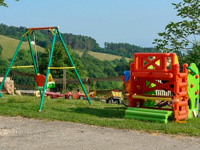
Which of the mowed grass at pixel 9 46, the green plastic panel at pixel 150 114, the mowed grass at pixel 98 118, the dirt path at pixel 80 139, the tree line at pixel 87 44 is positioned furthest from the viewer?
the tree line at pixel 87 44

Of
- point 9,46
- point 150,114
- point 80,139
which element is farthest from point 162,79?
point 9,46

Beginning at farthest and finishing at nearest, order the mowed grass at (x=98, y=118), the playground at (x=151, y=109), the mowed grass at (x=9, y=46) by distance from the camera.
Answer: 1. the mowed grass at (x=9, y=46)
2. the playground at (x=151, y=109)
3. the mowed grass at (x=98, y=118)

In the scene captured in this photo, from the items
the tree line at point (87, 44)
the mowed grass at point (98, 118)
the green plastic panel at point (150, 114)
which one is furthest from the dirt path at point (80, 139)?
the tree line at point (87, 44)

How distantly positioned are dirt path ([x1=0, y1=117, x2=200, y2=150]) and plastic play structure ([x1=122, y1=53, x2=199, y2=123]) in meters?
1.47

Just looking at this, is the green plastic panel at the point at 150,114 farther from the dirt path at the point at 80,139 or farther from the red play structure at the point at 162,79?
the dirt path at the point at 80,139

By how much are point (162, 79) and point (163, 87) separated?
295mm

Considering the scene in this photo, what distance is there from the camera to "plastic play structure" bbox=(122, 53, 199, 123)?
8.20m

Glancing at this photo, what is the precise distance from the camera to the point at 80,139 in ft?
20.4

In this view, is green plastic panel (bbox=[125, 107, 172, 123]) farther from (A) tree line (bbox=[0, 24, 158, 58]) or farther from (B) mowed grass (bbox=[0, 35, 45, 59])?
(A) tree line (bbox=[0, 24, 158, 58])

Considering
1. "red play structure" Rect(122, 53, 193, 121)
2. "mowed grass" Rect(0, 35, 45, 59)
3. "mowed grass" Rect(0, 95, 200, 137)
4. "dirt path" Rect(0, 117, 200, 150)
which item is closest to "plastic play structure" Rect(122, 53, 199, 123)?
"red play structure" Rect(122, 53, 193, 121)

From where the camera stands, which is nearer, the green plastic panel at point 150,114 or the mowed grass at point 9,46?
the green plastic panel at point 150,114

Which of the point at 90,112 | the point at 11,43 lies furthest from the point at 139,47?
the point at 90,112

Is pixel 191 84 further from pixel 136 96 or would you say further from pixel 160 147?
pixel 160 147

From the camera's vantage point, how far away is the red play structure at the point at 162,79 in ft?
27.0
